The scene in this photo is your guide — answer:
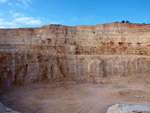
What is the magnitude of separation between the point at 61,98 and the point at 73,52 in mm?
10709

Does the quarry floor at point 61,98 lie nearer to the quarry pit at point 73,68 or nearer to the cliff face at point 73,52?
the quarry pit at point 73,68

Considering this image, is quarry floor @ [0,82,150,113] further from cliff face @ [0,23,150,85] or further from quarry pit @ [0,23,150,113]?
cliff face @ [0,23,150,85]

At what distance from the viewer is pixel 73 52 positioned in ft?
66.7

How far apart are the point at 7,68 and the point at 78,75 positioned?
8.20 meters

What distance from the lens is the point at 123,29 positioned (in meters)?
23.6

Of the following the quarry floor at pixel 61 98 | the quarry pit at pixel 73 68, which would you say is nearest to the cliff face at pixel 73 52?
the quarry pit at pixel 73 68

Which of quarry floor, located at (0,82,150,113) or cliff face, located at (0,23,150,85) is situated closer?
quarry floor, located at (0,82,150,113)

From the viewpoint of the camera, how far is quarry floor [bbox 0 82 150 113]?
28.0 ft

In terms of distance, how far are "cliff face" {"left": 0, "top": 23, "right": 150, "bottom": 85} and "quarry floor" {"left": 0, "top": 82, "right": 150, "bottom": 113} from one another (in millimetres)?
1407

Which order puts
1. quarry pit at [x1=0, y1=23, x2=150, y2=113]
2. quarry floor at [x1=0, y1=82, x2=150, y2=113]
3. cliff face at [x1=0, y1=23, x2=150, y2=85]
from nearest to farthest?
quarry floor at [x1=0, y1=82, x2=150, y2=113] → quarry pit at [x1=0, y1=23, x2=150, y2=113] → cliff face at [x1=0, y1=23, x2=150, y2=85]

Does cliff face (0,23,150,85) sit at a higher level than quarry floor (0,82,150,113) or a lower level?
higher

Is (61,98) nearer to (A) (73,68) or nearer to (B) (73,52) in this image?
(A) (73,68)

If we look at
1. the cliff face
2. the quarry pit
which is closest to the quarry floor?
the quarry pit

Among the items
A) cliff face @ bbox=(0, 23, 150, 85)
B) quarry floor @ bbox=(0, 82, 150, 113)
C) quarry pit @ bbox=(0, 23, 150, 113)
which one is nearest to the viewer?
quarry floor @ bbox=(0, 82, 150, 113)
